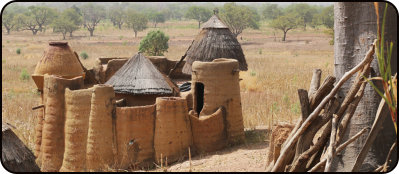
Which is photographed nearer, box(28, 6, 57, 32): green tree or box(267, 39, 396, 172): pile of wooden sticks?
box(267, 39, 396, 172): pile of wooden sticks

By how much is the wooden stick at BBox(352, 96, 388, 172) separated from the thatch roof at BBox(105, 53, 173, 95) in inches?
211

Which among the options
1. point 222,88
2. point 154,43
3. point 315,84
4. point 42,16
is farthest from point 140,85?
point 42,16

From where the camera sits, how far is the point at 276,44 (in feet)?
167

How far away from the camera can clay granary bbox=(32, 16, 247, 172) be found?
358 inches

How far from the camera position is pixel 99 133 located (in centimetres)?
905

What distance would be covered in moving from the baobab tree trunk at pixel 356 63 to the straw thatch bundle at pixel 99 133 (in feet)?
14.4

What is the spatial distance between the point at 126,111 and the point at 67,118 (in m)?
1.20

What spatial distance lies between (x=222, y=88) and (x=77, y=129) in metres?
2.96

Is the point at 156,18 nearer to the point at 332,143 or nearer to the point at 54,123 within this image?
the point at 54,123

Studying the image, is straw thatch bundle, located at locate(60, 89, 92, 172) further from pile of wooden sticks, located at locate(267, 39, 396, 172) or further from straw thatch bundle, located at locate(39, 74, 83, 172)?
pile of wooden sticks, located at locate(267, 39, 396, 172)

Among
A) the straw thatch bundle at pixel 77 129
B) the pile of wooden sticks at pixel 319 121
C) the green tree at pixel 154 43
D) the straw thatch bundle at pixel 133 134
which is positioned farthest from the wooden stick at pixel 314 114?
the green tree at pixel 154 43

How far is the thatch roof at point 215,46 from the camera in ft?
41.8

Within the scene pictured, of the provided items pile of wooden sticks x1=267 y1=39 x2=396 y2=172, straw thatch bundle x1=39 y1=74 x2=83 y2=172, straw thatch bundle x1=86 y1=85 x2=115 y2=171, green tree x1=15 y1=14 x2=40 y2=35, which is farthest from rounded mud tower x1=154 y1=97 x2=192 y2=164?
green tree x1=15 y1=14 x2=40 y2=35

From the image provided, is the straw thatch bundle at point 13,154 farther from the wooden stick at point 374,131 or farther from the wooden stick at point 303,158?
the wooden stick at point 374,131
